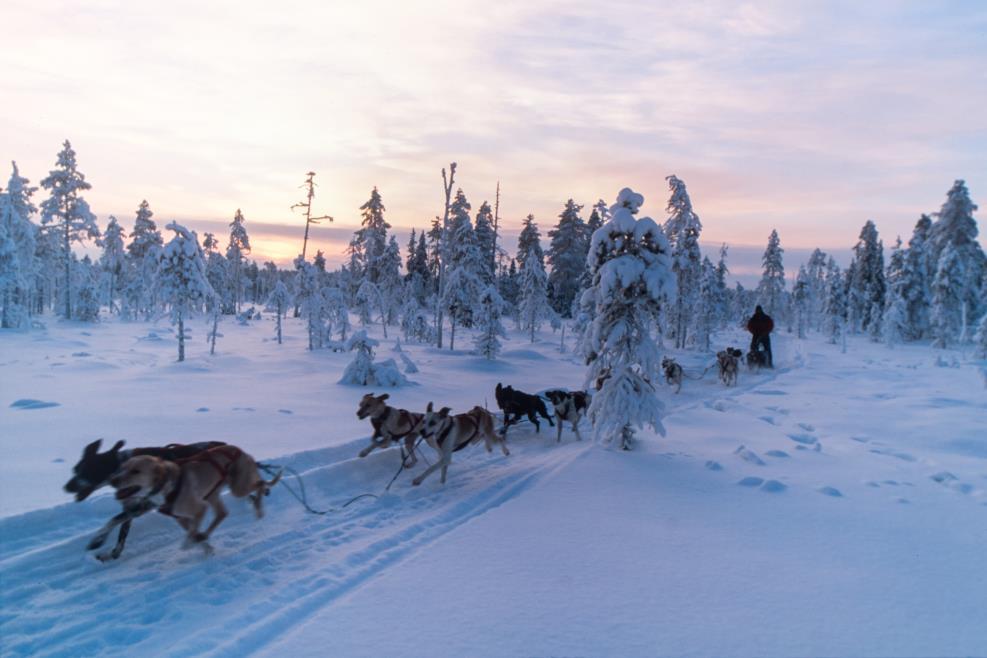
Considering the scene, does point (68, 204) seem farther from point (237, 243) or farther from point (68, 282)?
point (237, 243)

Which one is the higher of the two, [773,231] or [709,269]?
[773,231]

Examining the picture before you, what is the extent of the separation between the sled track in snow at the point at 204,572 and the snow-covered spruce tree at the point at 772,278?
69130mm

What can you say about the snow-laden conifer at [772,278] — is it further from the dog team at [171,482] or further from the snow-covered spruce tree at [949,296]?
the dog team at [171,482]

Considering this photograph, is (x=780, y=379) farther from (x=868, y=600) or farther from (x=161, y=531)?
(x=161, y=531)

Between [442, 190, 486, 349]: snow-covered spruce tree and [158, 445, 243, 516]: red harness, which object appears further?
[442, 190, 486, 349]: snow-covered spruce tree

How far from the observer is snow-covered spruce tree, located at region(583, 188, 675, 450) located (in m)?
10.1

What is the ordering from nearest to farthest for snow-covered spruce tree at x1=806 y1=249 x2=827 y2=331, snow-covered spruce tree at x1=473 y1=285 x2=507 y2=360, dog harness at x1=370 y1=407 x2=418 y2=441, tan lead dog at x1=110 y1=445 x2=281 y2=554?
tan lead dog at x1=110 y1=445 x2=281 y2=554
dog harness at x1=370 y1=407 x2=418 y2=441
snow-covered spruce tree at x1=473 y1=285 x2=507 y2=360
snow-covered spruce tree at x1=806 y1=249 x2=827 y2=331

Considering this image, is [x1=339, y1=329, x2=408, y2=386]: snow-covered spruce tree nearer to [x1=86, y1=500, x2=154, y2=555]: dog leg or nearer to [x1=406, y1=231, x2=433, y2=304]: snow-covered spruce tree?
[x1=86, y1=500, x2=154, y2=555]: dog leg

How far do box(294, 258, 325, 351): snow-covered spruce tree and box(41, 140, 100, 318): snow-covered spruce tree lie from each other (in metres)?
23.3

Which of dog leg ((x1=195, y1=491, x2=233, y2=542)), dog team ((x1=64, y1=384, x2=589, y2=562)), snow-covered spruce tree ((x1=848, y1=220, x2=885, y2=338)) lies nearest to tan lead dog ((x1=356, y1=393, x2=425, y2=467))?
dog team ((x1=64, y1=384, x2=589, y2=562))

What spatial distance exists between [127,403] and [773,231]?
69099 millimetres

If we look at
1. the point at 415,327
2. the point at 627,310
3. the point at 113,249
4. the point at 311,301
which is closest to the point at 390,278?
the point at 415,327

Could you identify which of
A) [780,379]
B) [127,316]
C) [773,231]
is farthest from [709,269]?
[127,316]

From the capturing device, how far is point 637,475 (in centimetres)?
846
